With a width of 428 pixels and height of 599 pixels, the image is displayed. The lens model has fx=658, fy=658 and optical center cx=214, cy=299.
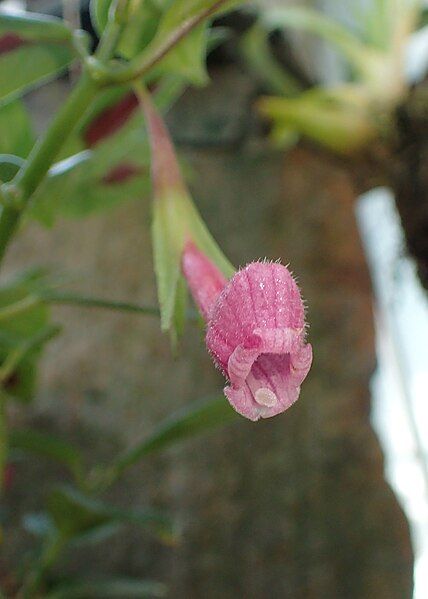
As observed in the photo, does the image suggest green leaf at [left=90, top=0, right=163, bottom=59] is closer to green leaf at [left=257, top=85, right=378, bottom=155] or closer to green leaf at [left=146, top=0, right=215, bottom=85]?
green leaf at [left=146, top=0, right=215, bottom=85]

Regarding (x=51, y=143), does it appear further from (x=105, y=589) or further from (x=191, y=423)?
(x=105, y=589)

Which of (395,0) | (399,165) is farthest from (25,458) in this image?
(395,0)

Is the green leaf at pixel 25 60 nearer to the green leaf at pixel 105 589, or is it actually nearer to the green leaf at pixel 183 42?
the green leaf at pixel 183 42

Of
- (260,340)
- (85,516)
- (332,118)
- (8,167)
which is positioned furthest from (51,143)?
(332,118)

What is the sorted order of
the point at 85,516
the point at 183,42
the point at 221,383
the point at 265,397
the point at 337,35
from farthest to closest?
1. the point at 337,35
2. the point at 221,383
3. the point at 85,516
4. the point at 183,42
5. the point at 265,397

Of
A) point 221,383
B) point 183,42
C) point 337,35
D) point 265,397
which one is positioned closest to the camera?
point 265,397

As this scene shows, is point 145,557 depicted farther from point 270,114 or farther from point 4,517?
point 270,114

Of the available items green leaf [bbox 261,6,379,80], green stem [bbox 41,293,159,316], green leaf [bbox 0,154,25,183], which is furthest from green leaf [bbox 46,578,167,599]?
green leaf [bbox 261,6,379,80]
